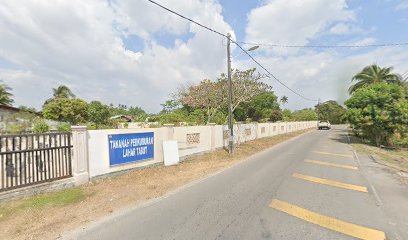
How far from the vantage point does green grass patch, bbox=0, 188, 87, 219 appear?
16.4ft

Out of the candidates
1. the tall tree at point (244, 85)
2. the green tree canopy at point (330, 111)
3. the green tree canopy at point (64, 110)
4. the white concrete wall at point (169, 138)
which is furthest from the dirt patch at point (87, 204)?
the green tree canopy at point (330, 111)

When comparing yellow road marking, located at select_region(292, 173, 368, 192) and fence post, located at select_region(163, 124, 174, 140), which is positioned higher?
fence post, located at select_region(163, 124, 174, 140)

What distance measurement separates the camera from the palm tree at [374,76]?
2664 centimetres

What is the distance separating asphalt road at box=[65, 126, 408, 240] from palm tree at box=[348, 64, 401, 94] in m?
25.2

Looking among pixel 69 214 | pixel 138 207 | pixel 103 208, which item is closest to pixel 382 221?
pixel 138 207

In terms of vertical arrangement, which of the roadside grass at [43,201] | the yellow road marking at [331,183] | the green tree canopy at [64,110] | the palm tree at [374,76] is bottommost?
the yellow road marking at [331,183]

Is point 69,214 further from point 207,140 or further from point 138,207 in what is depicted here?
point 207,140

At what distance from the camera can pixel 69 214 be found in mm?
4844

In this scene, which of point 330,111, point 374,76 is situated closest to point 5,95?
point 374,76

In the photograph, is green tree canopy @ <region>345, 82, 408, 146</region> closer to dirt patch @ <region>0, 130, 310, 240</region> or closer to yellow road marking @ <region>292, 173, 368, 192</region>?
yellow road marking @ <region>292, 173, 368, 192</region>

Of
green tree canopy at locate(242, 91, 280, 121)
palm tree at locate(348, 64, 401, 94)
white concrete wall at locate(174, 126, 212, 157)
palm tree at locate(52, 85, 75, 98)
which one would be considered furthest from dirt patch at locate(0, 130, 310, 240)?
palm tree at locate(52, 85, 75, 98)

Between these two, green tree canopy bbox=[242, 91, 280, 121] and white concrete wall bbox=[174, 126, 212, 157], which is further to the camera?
green tree canopy bbox=[242, 91, 280, 121]

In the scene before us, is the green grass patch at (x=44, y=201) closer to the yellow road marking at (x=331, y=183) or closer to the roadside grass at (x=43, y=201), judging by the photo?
the roadside grass at (x=43, y=201)

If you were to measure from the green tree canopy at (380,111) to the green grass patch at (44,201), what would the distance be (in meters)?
18.5
